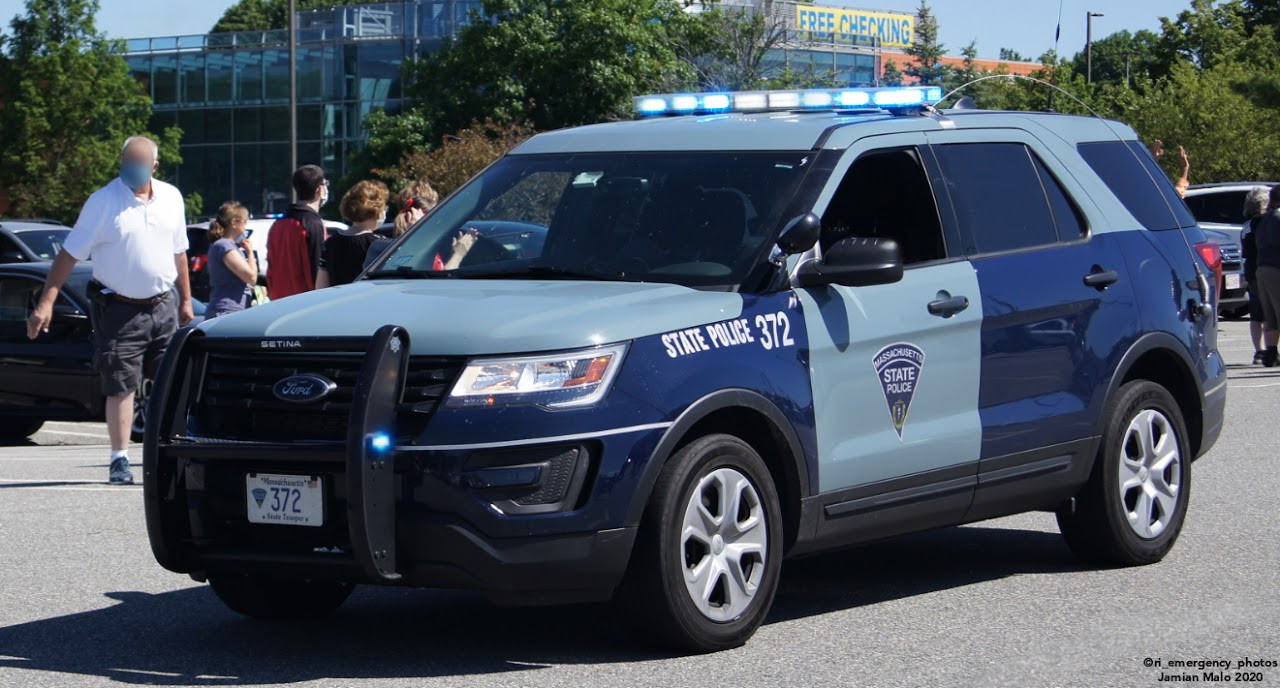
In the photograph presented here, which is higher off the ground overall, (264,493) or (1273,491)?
(264,493)

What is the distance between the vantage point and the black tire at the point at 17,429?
592 inches

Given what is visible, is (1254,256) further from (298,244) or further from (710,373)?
(710,373)

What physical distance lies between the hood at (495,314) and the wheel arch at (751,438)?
276 millimetres

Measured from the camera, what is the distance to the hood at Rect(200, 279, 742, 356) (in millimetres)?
5406

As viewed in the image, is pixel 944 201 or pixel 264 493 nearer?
pixel 264 493

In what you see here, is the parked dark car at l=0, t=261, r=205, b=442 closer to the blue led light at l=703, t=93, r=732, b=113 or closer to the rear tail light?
the blue led light at l=703, t=93, r=732, b=113

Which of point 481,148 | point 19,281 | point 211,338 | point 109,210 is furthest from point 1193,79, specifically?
point 211,338

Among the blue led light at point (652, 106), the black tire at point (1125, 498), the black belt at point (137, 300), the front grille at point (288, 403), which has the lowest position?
the black tire at point (1125, 498)

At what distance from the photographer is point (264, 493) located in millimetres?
5609

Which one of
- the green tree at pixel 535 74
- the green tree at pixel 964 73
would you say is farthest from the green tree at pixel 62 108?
the green tree at pixel 964 73

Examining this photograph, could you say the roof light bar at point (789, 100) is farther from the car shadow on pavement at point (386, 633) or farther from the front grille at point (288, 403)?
the front grille at point (288, 403)

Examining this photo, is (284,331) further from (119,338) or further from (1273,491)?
(1273,491)

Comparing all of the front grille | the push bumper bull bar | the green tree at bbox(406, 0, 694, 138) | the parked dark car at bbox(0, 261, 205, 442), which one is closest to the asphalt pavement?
the push bumper bull bar

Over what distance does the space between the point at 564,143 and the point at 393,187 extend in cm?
4580
